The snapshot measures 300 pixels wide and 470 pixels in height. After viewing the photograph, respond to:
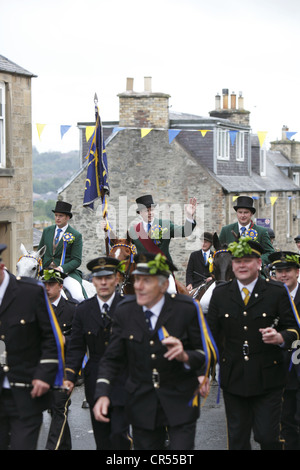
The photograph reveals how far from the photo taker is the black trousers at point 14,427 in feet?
22.0

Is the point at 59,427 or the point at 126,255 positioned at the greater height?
the point at 126,255

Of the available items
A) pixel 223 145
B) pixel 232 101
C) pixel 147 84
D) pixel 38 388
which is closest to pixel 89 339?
pixel 38 388

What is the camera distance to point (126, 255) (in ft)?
38.3

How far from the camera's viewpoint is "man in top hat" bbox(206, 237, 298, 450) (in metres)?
7.44

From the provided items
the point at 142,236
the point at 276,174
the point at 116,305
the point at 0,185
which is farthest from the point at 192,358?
the point at 276,174

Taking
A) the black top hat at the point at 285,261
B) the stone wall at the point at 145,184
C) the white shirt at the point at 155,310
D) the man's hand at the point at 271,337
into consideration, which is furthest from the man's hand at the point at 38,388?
the stone wall at the point at 145,184

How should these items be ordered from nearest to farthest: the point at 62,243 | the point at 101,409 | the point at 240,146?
the point at 101,409 → the point at 62,243 → the point at 240,146

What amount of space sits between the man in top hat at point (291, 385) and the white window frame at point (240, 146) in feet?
99.9

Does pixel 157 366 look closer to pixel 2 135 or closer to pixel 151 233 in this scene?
pixel 151 233

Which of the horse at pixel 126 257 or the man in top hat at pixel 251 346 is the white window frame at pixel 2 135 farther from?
the man in top hat at pixel 251 346

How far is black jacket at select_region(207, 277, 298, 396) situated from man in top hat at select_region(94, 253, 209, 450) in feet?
2.73

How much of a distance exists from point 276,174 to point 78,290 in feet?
117

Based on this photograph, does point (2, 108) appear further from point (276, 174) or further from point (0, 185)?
point (276, 174)

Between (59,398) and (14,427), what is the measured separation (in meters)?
2.07
